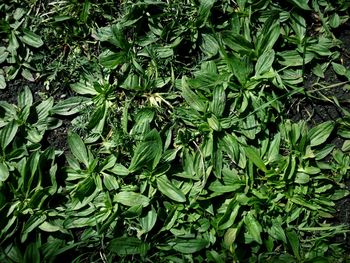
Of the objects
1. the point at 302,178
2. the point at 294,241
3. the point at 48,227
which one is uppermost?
the point at 302,178

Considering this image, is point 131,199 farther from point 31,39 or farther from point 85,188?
point 31,39

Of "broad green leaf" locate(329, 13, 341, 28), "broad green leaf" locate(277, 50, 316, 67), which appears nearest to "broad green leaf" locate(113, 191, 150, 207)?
"broad green leaf" locate(277, 50, 316, 67)

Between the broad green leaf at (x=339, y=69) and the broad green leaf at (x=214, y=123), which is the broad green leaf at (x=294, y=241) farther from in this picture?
the broad green leaf at (x=339, y=69)

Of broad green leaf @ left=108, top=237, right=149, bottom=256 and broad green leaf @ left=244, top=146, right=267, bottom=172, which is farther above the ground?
broad green leaf @ left=244, top=146, right=267, bottom=172

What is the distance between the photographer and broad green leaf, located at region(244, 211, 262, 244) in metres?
2.65

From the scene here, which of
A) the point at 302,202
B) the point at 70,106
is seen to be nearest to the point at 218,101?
the point at 302,202

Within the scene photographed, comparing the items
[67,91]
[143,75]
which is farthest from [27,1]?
[143,75]

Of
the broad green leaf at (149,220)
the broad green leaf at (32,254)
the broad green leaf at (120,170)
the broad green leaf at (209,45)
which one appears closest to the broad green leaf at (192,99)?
the broad green leaf at (209,45)

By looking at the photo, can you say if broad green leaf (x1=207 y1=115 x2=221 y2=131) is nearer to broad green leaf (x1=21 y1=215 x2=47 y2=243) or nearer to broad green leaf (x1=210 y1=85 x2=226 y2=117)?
broad green leaf (x1=210 y1=85 x2=226 y2=117)

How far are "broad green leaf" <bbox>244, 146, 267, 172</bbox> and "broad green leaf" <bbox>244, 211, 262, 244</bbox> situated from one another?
25cm

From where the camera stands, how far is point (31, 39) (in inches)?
108

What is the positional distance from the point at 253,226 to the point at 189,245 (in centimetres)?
36

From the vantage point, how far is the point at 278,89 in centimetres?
280

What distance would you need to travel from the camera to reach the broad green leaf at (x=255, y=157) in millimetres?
2697
